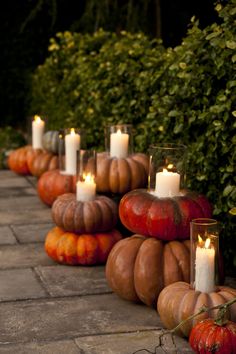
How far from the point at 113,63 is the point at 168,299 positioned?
3.42 m

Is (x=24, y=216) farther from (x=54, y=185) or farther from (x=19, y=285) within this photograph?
(x=19, y=285)

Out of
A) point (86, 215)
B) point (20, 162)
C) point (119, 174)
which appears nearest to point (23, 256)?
point (86, 215)

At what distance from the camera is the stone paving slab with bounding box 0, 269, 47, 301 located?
179 inches

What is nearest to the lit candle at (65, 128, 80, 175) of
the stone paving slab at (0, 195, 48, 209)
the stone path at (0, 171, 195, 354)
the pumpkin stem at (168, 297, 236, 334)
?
the stone paving slab at (0, 195, 48, 209)

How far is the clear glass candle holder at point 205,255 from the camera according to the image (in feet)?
12.8

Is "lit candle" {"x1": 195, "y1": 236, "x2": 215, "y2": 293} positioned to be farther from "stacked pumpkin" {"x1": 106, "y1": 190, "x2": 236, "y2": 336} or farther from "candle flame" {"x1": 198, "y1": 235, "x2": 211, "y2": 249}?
"stacked pumpkin" {"x1": 106, "y1": 190, "x2": 236, "y2": 336}

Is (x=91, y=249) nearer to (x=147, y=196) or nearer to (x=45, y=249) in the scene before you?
(x=45, y=249)

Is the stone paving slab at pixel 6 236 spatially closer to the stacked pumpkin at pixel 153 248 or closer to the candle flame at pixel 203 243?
the stacked pumpkin at pixel 153 248

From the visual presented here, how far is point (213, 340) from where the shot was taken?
356 centimetres

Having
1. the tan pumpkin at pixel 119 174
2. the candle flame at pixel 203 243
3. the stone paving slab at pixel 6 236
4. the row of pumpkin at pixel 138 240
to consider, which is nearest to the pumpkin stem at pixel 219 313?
the row of pumpkin at pixel 138 240

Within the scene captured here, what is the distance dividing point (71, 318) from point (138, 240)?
0.58 meters

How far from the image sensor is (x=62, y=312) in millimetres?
4297

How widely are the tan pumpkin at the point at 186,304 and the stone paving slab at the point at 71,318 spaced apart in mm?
181

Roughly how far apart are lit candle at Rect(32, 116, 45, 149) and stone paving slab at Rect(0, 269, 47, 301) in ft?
9.36
